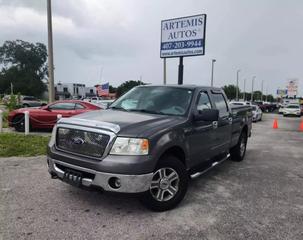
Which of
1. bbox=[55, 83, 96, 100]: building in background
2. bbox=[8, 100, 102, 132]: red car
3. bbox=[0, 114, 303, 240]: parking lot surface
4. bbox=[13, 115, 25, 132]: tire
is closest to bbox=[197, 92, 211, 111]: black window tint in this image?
bbox=[0, 114, 303, 240]: parking lot surface

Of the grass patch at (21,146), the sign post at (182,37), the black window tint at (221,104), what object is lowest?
the grass patch at (21,146)

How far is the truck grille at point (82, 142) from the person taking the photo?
3604 mm

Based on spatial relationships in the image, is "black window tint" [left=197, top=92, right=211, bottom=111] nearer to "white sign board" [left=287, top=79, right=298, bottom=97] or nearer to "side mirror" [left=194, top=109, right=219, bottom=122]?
"side mirror" [left=194, top=109, right=219, bottom=122]

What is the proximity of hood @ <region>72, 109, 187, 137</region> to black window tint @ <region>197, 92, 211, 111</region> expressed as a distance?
64cm

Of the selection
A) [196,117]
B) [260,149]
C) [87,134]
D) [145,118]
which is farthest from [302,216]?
[260,149]

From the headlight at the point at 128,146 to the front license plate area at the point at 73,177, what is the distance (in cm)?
59

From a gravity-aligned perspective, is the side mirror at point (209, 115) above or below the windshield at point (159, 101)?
below

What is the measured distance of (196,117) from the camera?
4504mm

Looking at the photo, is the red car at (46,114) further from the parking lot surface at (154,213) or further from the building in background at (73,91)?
the building in background at (73,91)

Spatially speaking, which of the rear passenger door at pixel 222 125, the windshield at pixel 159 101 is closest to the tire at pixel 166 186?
the windshield at pixel 159 101

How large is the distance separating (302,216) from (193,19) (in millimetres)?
10120

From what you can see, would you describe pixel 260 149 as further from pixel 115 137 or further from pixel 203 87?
pixel 115 137

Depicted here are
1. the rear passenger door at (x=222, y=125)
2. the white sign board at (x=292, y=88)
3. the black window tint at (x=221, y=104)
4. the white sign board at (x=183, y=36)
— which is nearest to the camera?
the rear passenger door at (x=222, y=125)

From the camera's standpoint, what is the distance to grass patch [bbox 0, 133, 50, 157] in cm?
724
